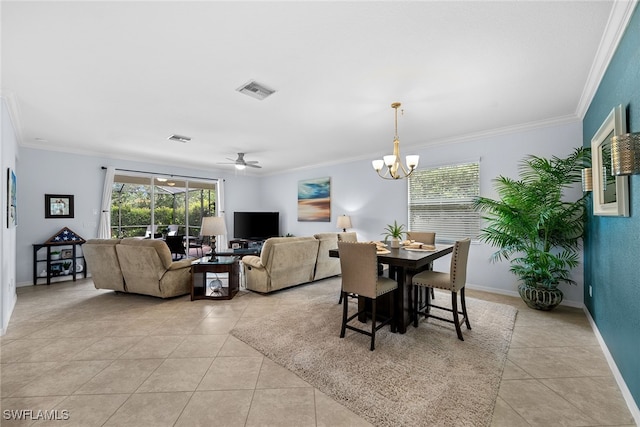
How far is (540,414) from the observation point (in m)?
1.72

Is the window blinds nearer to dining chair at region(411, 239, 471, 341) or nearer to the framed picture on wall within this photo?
dining chair at region(411, 239, 471, 341)

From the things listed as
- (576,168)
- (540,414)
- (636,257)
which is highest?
(576,168)

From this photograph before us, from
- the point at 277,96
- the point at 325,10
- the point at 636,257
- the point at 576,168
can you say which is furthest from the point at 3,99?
the point at 576,168

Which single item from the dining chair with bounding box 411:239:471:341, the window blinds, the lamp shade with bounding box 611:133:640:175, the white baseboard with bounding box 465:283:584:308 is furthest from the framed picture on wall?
the lamp shade with bounding box 611:133:640:175

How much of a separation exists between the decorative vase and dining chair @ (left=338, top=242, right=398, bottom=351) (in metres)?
1.99

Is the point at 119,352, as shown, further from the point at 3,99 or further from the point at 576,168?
the point at 576,168

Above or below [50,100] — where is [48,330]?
below

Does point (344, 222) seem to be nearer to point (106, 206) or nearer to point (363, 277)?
point (363, 277)

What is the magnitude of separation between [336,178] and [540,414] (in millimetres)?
5375

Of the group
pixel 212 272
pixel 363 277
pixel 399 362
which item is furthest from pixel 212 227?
pixel 399 362

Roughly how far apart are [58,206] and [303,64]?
5711 millimetres

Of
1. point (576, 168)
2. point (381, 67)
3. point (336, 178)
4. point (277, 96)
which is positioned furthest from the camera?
point (336, 178)

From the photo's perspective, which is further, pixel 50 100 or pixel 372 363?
pixel 50 100

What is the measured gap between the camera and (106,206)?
576 cm
